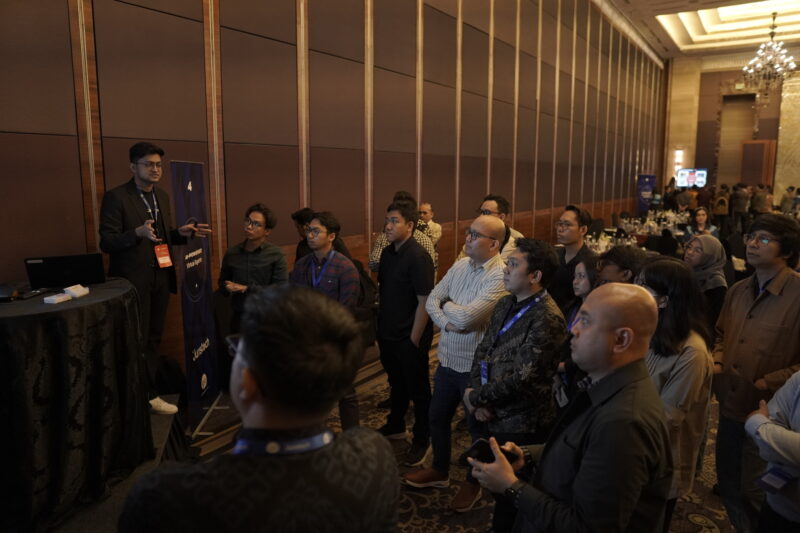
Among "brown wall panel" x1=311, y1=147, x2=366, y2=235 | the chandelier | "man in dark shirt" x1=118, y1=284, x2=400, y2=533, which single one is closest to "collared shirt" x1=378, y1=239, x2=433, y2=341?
"brown wall panel" x1=311, y1=147, x2=366, y2=235

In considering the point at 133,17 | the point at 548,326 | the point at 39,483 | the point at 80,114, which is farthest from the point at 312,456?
the point at 133,17

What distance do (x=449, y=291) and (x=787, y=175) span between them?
18880 mm

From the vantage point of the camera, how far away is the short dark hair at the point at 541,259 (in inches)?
93.0

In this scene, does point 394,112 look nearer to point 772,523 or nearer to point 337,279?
point 337,279

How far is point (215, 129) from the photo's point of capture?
4.34m

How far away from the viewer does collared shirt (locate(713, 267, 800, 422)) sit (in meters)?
2.40

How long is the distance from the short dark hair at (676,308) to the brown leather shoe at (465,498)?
132 centimetres

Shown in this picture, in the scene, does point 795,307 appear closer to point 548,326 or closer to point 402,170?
point 548,326

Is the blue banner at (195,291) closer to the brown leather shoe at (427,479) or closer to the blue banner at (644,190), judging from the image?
the brown leather shoe at (427,479)

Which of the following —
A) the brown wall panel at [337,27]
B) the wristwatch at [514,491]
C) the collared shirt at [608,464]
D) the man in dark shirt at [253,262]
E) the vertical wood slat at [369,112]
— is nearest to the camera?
the collared shirt at [608,464]

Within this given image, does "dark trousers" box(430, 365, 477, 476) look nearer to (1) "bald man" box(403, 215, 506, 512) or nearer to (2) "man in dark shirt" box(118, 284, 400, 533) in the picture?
(1) "bald man" box(403, 215, 506, 512)

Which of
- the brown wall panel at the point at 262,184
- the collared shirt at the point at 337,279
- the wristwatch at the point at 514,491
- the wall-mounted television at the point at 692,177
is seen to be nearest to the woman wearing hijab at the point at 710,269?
the collared shirt at the point at 337,279

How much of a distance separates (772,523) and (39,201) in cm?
393

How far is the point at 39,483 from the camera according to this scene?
207 cm
